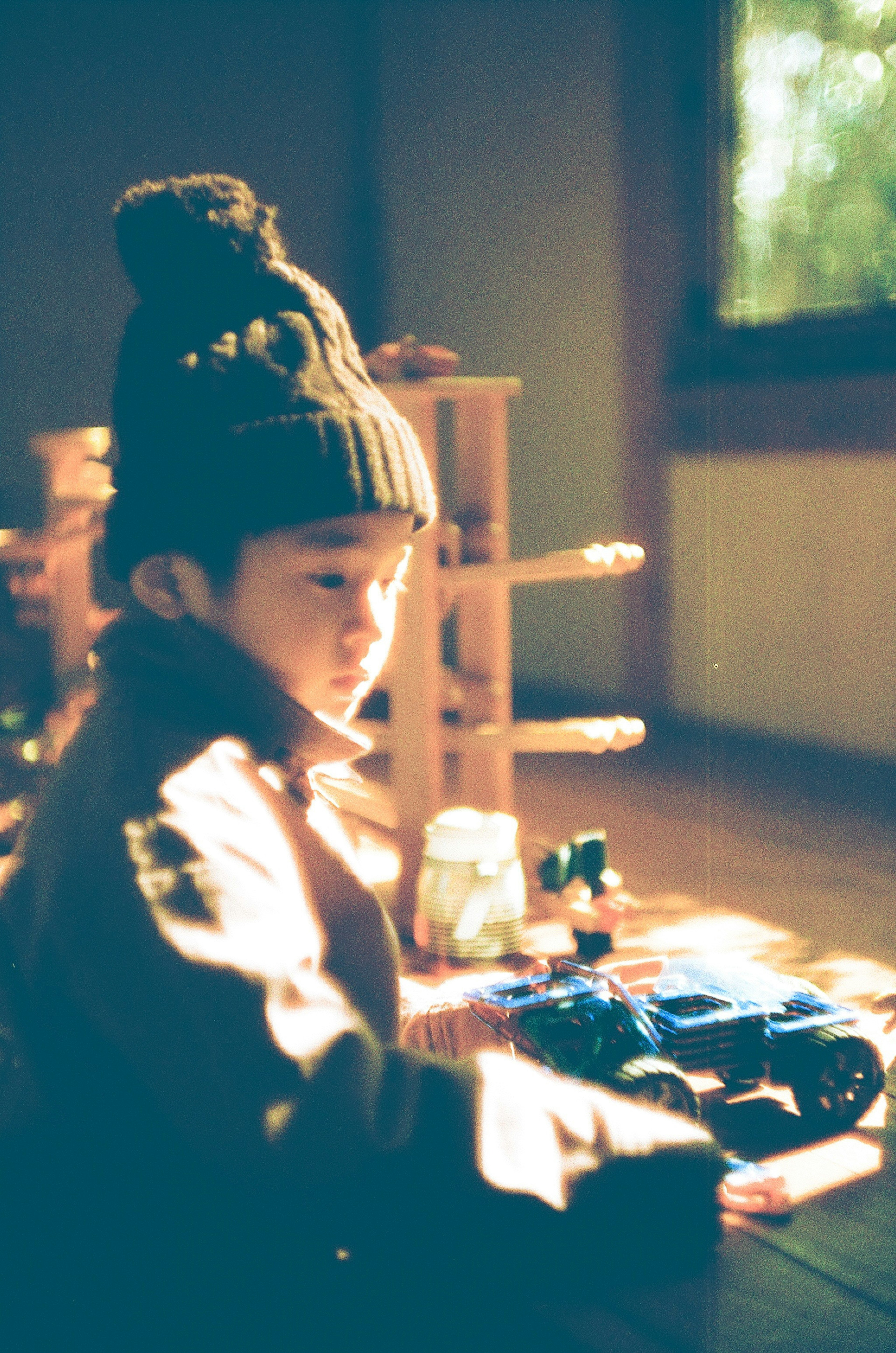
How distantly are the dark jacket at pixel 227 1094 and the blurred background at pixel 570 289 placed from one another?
1.51 m

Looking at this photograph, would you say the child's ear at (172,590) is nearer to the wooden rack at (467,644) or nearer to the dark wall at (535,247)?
the wooden rack at (467,644)

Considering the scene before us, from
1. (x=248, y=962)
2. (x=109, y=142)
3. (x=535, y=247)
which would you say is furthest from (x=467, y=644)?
(x=109, y=142)

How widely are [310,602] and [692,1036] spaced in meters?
0.44

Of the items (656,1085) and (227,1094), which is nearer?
(227,1094)

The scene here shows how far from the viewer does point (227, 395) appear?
2.04 feet

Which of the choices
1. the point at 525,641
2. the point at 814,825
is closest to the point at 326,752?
the point at 814,825

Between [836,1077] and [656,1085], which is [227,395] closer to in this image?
[656,1085]

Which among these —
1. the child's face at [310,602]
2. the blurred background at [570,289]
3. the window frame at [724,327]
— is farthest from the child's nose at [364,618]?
the window frame at [724,327]

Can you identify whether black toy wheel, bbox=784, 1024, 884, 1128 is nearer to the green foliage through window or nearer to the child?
the child

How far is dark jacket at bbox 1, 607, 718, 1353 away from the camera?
53cm

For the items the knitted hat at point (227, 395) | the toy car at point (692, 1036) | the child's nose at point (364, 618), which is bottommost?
the toy car at point (692, 1036)

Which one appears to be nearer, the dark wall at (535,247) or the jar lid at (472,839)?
the jar lid at (472,839)

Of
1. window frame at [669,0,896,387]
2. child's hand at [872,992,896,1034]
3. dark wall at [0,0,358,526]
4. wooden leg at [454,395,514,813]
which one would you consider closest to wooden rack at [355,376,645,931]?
wooden leg at [454,395,514,813]

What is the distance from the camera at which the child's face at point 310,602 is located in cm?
65
